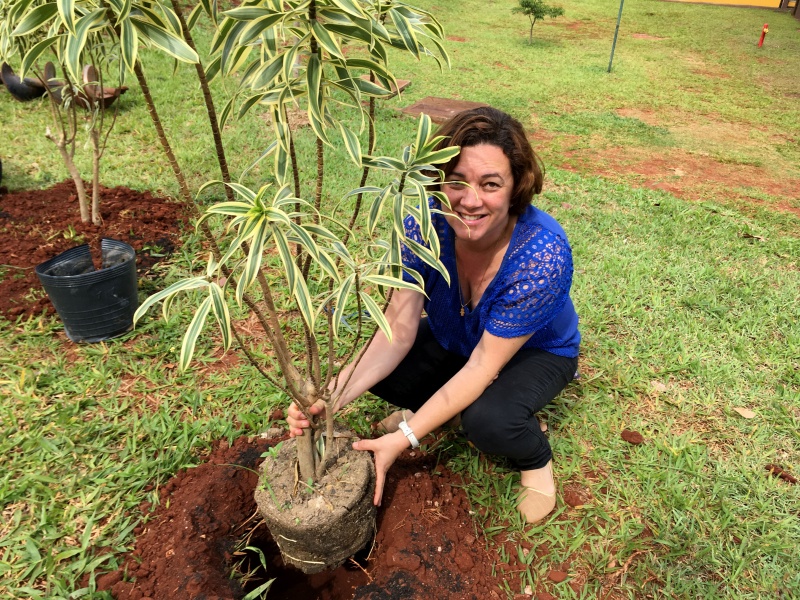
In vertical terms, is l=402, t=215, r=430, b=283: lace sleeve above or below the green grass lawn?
above

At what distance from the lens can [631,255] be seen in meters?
3.45

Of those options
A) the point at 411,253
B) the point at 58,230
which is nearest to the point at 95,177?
the point at 58,230

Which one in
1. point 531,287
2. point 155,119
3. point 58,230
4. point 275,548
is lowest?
point 275,548

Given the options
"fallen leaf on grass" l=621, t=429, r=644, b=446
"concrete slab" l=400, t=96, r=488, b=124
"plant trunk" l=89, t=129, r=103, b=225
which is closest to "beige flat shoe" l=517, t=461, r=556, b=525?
"fallen leaf on grass" l=621, t=429, r=644, b=446

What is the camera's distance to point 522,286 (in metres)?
1.73

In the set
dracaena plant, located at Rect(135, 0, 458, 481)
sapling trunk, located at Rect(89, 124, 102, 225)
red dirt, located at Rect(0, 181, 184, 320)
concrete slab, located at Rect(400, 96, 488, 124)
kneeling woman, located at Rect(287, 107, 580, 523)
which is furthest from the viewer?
concrete slab, located at Rect(400, 96, 488, 124)

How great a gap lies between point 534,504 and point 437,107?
4.95 meters

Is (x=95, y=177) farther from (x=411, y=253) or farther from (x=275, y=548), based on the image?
(x=275, y=548)

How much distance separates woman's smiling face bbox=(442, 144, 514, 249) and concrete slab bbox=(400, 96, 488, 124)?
408 centimetres

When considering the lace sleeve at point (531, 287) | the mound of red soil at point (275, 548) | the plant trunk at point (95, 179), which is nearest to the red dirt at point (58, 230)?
the plant trunk at point (95, 179)

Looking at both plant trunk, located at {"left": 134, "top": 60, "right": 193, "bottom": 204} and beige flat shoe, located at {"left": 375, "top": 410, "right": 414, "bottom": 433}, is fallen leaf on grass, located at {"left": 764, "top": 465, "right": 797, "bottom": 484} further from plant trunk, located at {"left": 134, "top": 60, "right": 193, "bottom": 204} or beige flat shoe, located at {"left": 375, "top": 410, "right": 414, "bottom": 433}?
plant trunk, located at {"left": 134, "top": 60, "right": 193, "bottom": 204}

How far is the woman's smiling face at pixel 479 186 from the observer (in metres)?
1.64

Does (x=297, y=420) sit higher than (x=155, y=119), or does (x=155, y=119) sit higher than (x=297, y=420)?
(x=155, y=119)

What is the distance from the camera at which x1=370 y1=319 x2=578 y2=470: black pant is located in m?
1.81
